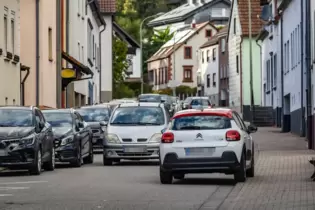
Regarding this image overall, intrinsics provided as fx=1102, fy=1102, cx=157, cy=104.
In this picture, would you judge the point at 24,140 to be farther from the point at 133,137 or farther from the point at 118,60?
the point at 118,60

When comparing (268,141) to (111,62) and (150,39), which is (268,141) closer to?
(111,62)

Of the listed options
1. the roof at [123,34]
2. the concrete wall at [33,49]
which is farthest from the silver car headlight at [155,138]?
the roof at [123,34]

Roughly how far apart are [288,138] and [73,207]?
30371 mm

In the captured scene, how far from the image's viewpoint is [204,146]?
2142 cm

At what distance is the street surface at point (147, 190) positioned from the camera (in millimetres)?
17281

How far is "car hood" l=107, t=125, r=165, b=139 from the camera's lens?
2903cm

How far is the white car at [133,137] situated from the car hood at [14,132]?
4.21 m

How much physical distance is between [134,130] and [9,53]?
10.1m

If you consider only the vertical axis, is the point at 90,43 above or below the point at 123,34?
below

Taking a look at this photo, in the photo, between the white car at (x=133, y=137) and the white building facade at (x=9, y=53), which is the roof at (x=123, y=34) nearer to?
the white building facade at (x=9, y=53)

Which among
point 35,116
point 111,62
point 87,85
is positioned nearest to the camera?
point 35,116

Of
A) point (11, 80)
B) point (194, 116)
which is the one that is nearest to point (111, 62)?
point (11, 80)

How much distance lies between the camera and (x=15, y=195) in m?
19.3

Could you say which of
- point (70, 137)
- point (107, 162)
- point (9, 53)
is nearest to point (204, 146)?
point (70, 137)
